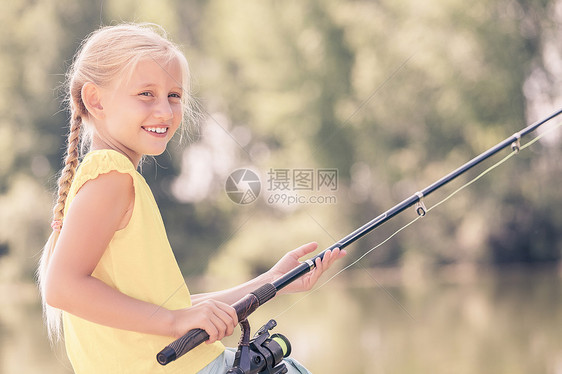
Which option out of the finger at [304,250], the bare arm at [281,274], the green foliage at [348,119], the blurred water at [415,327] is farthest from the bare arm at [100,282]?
the green foliage at [348,119]

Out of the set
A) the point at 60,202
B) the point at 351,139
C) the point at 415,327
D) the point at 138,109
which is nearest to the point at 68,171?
the point at 60,202

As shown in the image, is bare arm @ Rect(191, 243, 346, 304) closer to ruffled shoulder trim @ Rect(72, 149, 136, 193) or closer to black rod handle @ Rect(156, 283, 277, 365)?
black rod handle @ Rect(156, 283, 277, 365)

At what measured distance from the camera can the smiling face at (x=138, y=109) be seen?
1.24 meters

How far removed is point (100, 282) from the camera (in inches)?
43.8

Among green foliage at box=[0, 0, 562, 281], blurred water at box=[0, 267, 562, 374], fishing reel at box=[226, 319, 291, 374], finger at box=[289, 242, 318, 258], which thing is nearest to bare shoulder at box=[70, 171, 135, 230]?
fishing reel at box=[226, 319, 291, 374]

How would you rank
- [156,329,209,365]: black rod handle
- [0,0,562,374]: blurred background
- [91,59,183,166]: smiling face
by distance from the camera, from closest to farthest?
[156,329,209,365]: black rod handle < [91,59,183,166]: smiling face < [0,0,562,374]: blurred background

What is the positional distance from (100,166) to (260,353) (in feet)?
1.45

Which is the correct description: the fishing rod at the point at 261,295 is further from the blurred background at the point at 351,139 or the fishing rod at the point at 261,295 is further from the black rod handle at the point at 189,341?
the blurred background at the point at 351,139

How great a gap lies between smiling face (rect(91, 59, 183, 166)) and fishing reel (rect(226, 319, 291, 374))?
364 mm

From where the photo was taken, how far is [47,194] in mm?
11805

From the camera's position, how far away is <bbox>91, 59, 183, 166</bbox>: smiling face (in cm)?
124

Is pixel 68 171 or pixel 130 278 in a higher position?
pixel 68 171

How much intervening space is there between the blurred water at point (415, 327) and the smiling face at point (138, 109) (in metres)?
2.93

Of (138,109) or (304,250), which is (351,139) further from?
(138,109)
